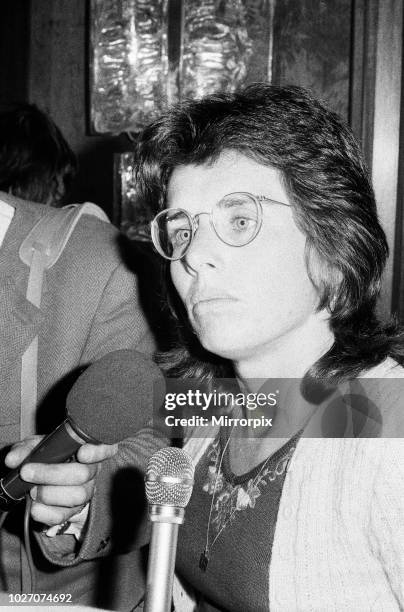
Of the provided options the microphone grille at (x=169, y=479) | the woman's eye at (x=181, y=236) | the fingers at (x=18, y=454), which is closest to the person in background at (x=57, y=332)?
the woman's eye at (x=181, y=236)

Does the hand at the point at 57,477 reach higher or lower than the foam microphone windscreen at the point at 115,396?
lower

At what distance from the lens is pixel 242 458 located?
111 cm

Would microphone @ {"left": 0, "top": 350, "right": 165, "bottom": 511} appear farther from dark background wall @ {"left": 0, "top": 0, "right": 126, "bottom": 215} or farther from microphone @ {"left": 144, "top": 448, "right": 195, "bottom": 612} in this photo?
dark background wall @ {"left": 0, "top": 0, "right": 126, "bottom": 215}

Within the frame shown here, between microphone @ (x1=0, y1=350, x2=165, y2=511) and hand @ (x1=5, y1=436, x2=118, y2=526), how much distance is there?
0.01 metres

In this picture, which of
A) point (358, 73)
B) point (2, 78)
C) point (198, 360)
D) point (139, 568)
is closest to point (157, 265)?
point (198, 360)

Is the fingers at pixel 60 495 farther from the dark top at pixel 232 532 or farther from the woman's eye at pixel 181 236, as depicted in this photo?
the woman's eye at pixel 181 236

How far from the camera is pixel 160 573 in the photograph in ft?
1.81

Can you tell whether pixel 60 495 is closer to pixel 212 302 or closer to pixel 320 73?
pixel 212 302

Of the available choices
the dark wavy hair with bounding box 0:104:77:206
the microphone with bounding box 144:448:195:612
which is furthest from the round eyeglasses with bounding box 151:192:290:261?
the dark wavy hair with bounding box 0:104:77:206

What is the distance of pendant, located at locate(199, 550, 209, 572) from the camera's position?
3.50ft

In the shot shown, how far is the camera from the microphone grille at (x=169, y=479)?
1.93 feet

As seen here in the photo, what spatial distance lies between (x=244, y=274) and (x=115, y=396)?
0.75ft

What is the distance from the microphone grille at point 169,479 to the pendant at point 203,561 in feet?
1.58

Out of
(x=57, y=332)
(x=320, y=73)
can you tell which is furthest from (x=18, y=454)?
(x=320, y=73)
